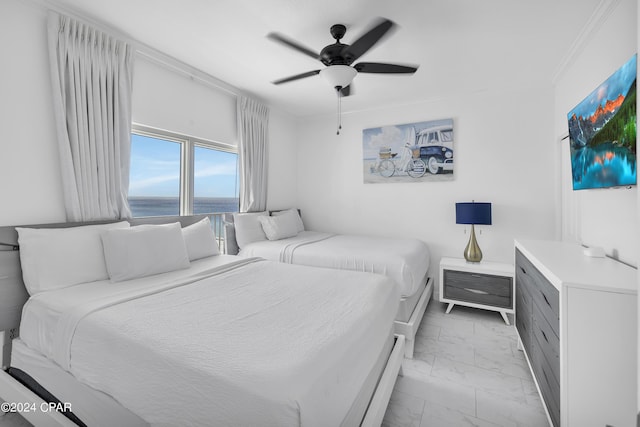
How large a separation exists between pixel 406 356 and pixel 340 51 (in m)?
2.51

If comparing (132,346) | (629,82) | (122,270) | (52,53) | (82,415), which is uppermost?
(52,53)

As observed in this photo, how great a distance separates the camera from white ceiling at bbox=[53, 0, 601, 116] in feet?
6.52

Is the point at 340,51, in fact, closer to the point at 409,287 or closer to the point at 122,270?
the point at 409,287

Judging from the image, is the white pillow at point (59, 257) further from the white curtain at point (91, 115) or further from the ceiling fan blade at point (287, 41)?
the ceiling fan blade at point (287, 41)

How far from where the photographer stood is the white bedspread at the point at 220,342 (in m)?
0.91

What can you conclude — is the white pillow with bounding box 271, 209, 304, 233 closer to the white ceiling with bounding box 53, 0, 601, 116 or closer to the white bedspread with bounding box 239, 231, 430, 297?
the white bedspread with bounding box 239, 231, 430, 297

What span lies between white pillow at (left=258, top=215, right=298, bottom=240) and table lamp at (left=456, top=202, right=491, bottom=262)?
84.9 inches

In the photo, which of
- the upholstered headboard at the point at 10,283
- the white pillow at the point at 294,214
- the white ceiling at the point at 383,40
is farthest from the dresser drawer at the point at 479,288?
the upholstered headboard at the point at 10,283

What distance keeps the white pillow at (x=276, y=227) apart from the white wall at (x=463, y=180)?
102 cm

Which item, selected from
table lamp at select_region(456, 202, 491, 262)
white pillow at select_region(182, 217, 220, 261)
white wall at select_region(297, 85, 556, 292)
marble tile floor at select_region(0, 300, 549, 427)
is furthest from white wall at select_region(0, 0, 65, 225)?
table lamp at select_region(456, 202, 491, 262)

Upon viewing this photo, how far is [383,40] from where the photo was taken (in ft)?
7.11

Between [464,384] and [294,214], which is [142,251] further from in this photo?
[464,384]

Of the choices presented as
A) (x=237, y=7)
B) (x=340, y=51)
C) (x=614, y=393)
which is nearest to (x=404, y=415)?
(x=614, y=393)

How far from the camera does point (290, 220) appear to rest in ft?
12.8
